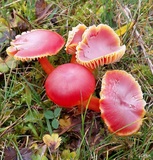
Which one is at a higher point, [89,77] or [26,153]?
[89,77]

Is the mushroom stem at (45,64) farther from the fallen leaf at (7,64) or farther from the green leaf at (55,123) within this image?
the green leaf at (55,123)

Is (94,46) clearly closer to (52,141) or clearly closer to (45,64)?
(45,64)

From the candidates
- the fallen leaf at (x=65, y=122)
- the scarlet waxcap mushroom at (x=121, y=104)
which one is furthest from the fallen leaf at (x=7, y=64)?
the scarlet waxcap mushroom at (x=121, y=104)

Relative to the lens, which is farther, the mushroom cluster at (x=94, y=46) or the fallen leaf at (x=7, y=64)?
the fallen leaf at (x=7, y=64)

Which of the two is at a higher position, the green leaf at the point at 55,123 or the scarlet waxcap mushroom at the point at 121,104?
the scarlet waxcap mushroom at the point at 121,104

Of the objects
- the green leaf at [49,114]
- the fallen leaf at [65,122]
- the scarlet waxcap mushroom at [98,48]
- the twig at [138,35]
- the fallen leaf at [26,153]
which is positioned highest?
the scarlet waxcap mushroom at [98,48]

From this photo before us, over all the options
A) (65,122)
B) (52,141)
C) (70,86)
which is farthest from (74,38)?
(52,141)

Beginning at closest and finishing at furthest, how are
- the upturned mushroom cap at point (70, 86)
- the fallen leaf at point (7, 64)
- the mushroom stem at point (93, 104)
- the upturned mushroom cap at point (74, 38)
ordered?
the upturned mushroom cap at point (70, 86), the mushroom stem at point (93, 104), the upturned mushroom cap at point (74, 38), the fallen leaf at point (7, 64)
